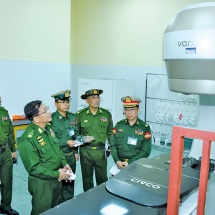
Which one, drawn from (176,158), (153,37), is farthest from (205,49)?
(153,37)

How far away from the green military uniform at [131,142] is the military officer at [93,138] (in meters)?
0.38

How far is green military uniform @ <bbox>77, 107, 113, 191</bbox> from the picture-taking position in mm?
3125

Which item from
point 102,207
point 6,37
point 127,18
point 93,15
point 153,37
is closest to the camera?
point 102,207

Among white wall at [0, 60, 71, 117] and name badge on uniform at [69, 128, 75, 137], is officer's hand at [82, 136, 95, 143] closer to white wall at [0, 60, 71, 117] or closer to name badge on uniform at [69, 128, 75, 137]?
name badge on uniform at [69, 128, 75, 137]

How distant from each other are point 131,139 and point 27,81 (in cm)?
312

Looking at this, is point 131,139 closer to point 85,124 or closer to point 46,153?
point 85,124

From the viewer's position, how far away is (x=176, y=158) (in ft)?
2.93

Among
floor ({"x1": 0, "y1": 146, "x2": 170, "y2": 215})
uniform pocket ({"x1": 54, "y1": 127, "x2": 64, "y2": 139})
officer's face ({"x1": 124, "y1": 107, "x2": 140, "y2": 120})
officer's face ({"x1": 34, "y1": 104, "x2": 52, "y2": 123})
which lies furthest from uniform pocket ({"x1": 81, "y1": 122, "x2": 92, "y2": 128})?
officer's face ({"x1": 34, "y1": 104, "x2": 52, "y2": 123})

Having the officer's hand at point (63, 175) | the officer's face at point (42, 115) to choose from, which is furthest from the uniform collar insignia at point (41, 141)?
the officer's hand at point (63, 175)

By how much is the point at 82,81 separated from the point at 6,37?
5.61 feet

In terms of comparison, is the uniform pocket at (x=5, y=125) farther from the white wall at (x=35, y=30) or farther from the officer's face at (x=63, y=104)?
the white wall at (x=35, y=30)

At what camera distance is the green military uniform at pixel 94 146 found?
10.3 ft

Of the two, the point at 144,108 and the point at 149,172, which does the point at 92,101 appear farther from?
the point at 144,108

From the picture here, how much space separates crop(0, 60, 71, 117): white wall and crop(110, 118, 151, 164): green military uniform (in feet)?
9.49
